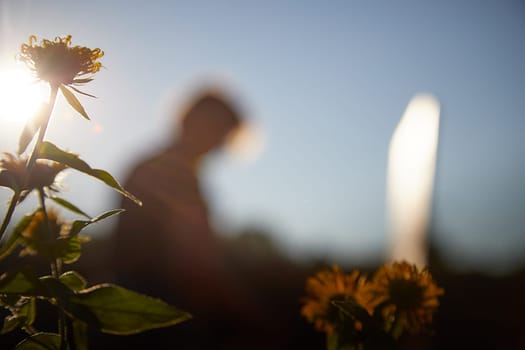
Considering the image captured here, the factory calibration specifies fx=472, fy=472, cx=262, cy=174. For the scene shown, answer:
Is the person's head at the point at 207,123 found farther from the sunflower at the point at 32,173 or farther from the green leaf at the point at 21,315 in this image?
the green leaf at the point at 21,315

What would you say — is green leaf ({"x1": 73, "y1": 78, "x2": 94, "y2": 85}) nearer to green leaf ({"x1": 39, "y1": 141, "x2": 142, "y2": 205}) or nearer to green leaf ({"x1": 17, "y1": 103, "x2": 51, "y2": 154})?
green leaf ({"x1": 17, "y1": 103, "x2": 51, "y2": 154})

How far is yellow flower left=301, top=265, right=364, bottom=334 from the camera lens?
3.84 ft

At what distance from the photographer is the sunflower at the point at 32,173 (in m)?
0.74

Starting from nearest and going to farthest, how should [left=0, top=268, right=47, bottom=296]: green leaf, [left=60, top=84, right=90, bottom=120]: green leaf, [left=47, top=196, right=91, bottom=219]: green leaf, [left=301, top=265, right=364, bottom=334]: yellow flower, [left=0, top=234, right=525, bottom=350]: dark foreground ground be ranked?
[left=0, top=268, right=47, bottom=296]: green leaf < [left=47, top=196, right=91, bottom=219]: green leaf < [left=60, top=84, right=90, bottom=120]: green leaf < [left=301, top=265, right=364, bottom=334]: yellow flower < [left=0, top=234, right=525, bottom=350]: dark foreground ground

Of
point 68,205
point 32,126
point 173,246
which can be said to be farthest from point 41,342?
point 173,246

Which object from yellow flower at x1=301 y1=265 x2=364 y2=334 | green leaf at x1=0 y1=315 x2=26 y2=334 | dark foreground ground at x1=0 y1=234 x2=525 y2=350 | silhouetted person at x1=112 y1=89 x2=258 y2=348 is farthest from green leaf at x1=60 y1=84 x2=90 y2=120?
silhouetted person at x1=112 y1=89 x2=258 y2=348

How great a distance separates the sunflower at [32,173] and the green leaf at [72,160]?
0.06 meters

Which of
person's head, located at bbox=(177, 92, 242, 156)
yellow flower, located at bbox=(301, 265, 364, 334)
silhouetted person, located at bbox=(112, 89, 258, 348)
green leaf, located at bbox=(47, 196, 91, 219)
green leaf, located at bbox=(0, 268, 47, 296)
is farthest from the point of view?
person's head, located at bbox=(177, 92, 242, 156)

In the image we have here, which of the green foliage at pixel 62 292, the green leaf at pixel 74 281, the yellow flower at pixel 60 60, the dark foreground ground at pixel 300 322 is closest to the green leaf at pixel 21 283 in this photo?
the green foliage at pixel 62 292

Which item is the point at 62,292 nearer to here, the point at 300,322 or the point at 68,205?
the point at 68,205

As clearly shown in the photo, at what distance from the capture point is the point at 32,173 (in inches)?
39.3

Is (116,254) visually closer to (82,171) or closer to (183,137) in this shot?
(183,137)

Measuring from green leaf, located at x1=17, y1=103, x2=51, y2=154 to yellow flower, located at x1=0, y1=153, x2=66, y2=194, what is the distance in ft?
0.16

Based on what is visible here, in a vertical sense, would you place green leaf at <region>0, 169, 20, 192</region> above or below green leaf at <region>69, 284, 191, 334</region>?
Result: above
